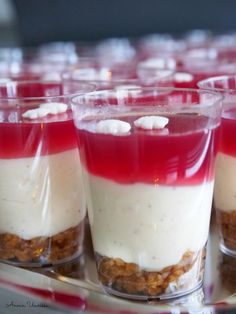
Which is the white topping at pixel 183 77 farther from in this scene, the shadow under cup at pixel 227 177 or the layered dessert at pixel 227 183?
the layered dessert at pixel 227 183

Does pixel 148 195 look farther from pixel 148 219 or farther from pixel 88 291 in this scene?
pixel 88 291

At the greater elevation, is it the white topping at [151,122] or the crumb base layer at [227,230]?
the white topping at [151,122]

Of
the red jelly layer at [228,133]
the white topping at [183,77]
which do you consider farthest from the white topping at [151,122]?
the white topping at [183,77]

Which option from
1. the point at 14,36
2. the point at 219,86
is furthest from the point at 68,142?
the point at 14,36

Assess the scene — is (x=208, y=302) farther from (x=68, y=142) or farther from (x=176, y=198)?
(x=68, y=142)

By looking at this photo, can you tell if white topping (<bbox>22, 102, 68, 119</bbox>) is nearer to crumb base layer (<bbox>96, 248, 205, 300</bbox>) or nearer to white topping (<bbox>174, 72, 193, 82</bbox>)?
crumb base layer (<bbox>96, 248, 205, 300</bbox>)

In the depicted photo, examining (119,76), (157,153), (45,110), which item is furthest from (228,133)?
(119,76)

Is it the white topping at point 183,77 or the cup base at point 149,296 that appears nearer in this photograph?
the cup base at point 149,296

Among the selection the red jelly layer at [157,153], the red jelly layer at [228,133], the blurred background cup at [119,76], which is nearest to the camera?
the red jelly layer at [157,153]

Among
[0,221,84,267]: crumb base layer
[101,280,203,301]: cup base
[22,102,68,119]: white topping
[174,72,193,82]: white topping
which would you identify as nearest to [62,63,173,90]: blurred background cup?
[174,72,193,82]: white topping
